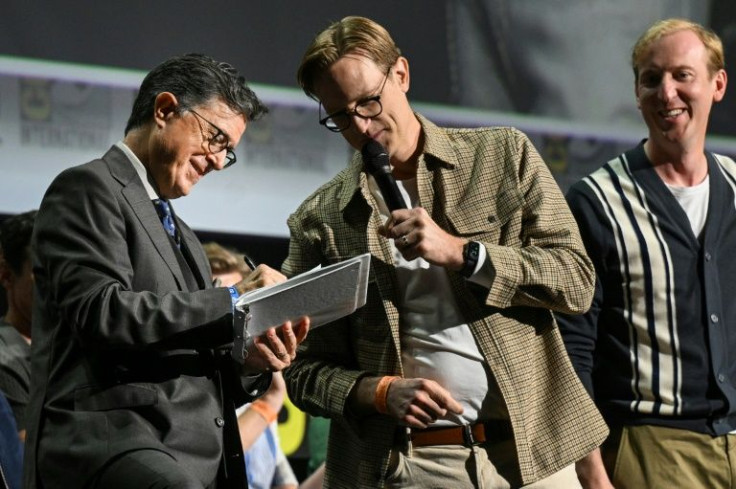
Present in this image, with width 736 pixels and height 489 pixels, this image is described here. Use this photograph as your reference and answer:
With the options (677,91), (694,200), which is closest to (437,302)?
(694,200)

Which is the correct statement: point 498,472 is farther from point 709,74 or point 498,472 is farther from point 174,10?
point 174,10

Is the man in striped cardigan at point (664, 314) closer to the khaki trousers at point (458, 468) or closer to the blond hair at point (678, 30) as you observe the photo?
the blond hair at point (678, 30)

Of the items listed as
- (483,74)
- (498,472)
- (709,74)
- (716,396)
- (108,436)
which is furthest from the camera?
(483,74)

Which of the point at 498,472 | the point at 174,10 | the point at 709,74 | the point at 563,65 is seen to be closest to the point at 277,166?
the point at 174,10

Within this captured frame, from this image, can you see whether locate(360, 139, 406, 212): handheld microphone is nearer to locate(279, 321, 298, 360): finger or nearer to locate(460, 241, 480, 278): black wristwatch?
locate(460, 241, 480, 278): black wristwatch

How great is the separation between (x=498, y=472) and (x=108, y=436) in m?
0.81

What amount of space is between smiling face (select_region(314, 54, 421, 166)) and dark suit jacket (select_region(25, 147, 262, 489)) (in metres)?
0.51

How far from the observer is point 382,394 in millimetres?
2381

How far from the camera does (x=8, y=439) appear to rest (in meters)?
2.55

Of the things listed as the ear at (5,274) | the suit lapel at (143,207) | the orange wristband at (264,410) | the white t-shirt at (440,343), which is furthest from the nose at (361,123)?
the orange wristband at (264,410)

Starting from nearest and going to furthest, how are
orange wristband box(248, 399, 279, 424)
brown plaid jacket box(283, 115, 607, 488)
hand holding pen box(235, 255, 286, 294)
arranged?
1. hand holding pen box(235, 255, 286, 294)
2. brown plaid jacket box(283, 115, 607, 488)
3. orange wristband box(248, 399, 279, 424)

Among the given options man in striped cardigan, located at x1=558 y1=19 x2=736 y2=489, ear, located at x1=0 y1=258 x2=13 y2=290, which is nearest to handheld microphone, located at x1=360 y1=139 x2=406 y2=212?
man in striped cardigan, located at x1=558 y1=19 x2=736 y2=489

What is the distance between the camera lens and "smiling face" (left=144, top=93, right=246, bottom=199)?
94.5 inches

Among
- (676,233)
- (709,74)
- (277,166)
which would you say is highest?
(709,74)
